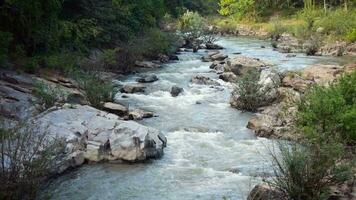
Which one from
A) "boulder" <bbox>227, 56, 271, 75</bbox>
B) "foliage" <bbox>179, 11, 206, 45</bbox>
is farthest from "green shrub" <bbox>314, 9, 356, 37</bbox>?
"boulder" <bbox>227, 56, 271, 75</bbox>

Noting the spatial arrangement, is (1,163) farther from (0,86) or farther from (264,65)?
(264,65)

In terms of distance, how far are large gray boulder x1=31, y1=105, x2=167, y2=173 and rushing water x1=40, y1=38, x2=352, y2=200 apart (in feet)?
0.89

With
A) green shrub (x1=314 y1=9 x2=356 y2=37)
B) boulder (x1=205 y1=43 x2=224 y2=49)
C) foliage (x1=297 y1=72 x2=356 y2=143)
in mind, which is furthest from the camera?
green shrub (x1=314 y1=9 x2=356 y2=37)

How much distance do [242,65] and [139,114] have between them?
8644 mm

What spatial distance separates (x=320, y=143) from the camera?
8.84 m

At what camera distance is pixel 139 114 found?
49.0ft

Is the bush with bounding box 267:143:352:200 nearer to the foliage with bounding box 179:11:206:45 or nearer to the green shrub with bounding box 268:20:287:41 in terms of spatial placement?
the foliage with bounding box 179:11:206:45

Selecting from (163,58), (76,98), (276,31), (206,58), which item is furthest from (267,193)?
(276,31)

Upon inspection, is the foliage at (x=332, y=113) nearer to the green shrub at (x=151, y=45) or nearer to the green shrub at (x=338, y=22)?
the green shrub at (x=151, y=45)

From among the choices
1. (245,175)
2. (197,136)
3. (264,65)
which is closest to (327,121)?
(245,175)

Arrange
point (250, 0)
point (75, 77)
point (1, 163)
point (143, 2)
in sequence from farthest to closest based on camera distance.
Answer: point (250, 0) < point (143, 2) < point (75, 77) < point (1, 163)

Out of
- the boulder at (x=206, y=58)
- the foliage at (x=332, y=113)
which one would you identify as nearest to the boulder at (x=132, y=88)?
the foliage at (x=332, y=113)

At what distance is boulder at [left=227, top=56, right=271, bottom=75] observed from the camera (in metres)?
21.9

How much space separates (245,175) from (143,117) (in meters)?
5.55
